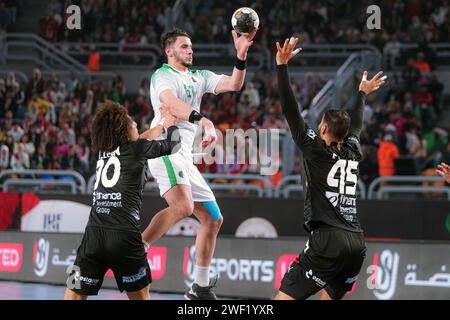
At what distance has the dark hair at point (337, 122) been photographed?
27.1ft

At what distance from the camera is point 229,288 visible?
14.3 meters

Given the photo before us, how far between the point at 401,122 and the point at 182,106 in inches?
478

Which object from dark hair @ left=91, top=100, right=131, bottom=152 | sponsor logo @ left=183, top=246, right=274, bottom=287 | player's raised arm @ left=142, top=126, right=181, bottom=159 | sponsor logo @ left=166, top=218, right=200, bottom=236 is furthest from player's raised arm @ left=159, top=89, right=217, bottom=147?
sponsor logo @ left=166, top=218, right=200, bottom=236

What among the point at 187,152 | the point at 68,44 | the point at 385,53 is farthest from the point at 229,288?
the point at 68,44

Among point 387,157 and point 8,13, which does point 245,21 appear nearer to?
point 387,157

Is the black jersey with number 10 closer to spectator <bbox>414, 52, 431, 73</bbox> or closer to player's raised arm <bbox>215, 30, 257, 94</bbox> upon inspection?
player's raised arm <bbox>215, 30, 257, 94</bbox>

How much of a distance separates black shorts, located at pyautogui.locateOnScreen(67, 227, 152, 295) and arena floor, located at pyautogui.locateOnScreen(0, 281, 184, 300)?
4650 millimetres

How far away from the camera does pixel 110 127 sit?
8266 mm

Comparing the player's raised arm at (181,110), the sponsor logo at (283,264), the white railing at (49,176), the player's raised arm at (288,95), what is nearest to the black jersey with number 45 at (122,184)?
the player's raised arm at (288,95)

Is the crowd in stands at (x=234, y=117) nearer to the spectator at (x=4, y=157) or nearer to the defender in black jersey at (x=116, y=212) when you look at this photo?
the spectator at (x=4, y=157)

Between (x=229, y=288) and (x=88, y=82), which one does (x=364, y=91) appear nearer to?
(x=229, y=288)

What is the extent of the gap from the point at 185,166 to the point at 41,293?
15.2ft

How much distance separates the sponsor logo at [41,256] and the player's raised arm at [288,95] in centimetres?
881

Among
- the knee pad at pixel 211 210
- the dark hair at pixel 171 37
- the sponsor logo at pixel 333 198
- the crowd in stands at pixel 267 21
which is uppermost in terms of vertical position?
the crowd in stands at pixel 267 21
